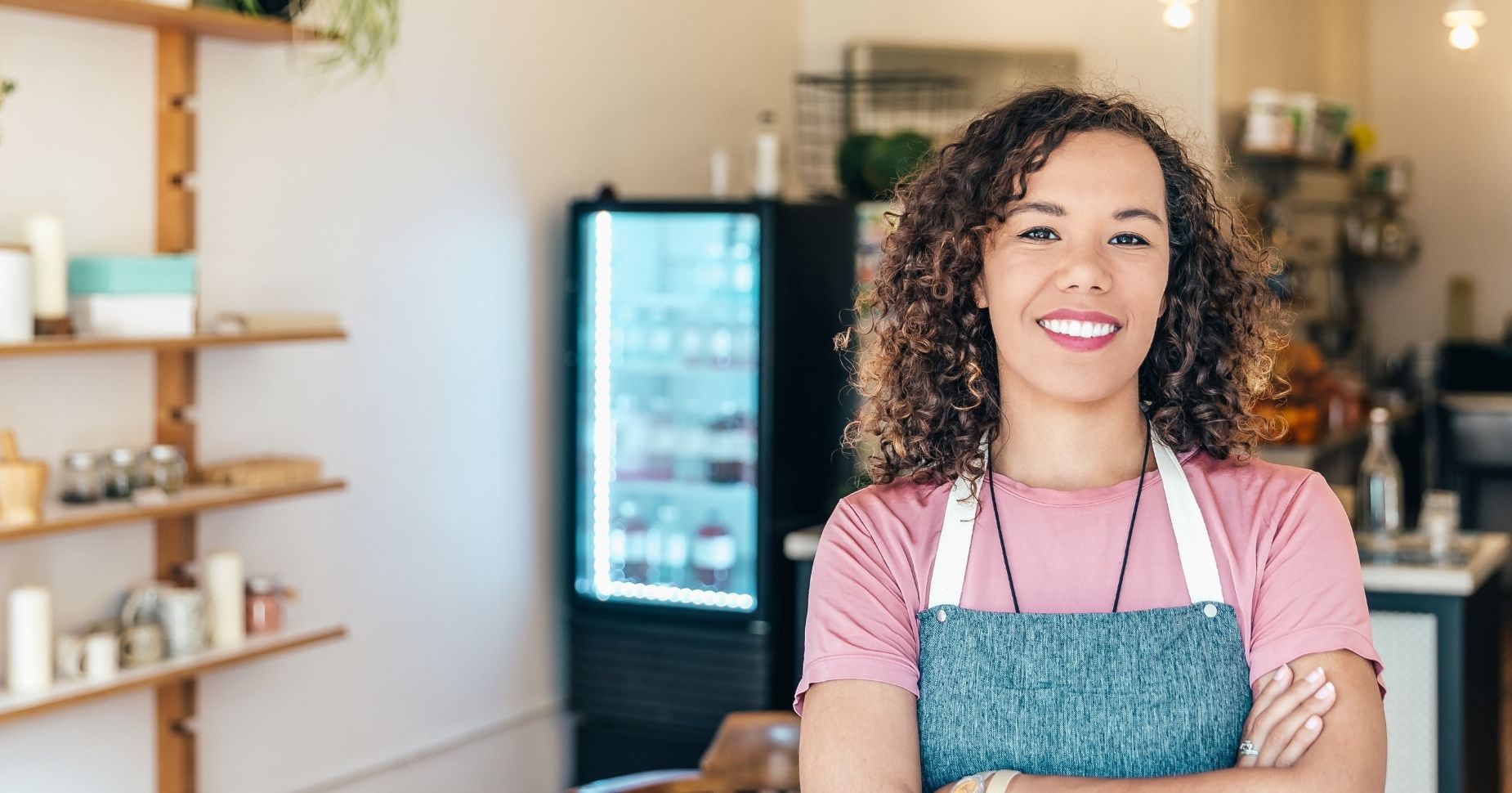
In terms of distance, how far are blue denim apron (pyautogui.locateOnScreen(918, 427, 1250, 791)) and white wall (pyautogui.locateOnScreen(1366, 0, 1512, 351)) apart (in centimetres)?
761

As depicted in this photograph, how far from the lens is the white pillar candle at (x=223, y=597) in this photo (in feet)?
10.5

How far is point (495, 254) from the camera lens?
4.29 meters

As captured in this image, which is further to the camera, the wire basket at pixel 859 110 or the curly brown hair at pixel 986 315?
the wire basket at pixel 859 110

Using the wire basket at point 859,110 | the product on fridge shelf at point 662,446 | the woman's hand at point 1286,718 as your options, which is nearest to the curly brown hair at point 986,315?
the woman's hand at point 1286,718

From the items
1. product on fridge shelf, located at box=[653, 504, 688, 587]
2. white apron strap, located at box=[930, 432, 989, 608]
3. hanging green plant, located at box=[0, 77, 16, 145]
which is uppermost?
hanging green plant, located at box=[0, 77, 16, 145]

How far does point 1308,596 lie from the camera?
5.08 feet

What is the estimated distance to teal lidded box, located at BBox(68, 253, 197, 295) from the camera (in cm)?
291

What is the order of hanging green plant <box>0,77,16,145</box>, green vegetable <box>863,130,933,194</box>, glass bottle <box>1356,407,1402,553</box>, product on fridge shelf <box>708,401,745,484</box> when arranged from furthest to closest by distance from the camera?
green vegetable <box>863,130,933,194</box> → product on fridge shelf <box>708,401,745,484</box> → glass bottle <box>1356,407,1402,553</box> → hanging green plant <box>0,77,16,145</box>

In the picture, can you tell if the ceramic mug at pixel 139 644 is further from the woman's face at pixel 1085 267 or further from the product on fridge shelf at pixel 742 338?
the woman's face at pixel 1085 267

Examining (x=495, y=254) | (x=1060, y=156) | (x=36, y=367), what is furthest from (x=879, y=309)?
(x=495, y=254)

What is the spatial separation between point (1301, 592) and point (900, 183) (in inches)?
28.5

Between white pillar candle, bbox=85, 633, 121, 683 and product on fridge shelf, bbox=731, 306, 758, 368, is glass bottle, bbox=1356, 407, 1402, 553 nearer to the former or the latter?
product on fridge shelf, bbox=731, 306, 758, 368

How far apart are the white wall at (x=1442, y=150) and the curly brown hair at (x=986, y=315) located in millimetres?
7309

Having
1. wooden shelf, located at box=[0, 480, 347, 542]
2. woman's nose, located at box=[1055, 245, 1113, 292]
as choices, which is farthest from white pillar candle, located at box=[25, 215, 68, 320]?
woman's nose, located at box=[1055, 245, 1113, 292]
